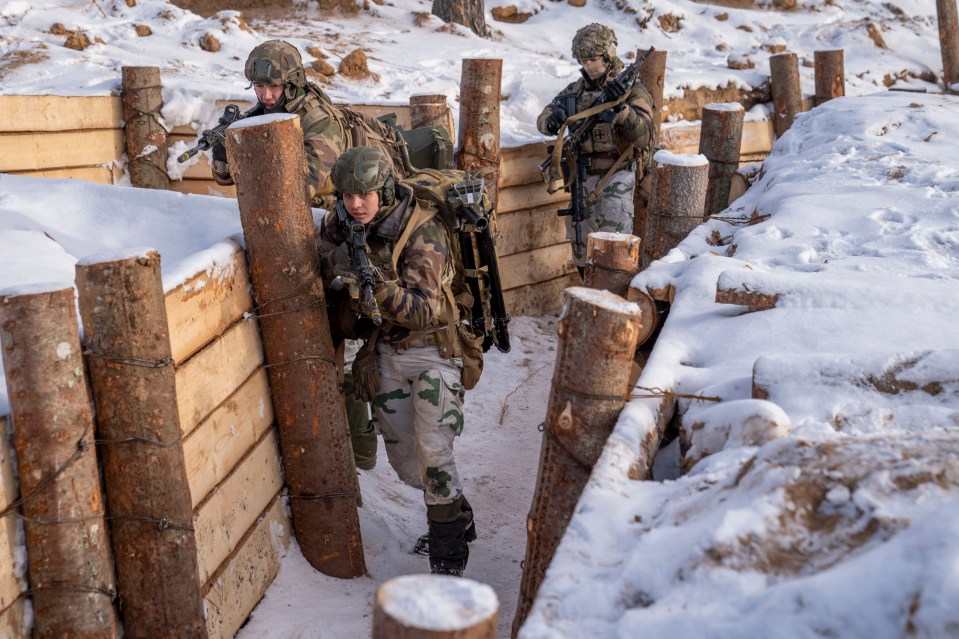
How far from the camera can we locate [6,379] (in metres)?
2.79

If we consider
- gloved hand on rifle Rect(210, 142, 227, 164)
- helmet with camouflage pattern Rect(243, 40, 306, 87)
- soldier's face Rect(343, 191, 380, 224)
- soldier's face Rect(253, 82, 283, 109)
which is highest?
helmet with camouflage pattern Rect(243, 40, 306, 87)

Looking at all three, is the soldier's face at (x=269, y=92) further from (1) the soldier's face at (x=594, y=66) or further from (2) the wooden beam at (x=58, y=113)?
(1) the soldier's face at (x=594, y=66)

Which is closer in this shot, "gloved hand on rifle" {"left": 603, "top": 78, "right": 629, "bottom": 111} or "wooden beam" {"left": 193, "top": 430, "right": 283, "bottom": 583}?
"wooden beam" {"left": 193, "top": 430, "right": 283, "bottom": 583}

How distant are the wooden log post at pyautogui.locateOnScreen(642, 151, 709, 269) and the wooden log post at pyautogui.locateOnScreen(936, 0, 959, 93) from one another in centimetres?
827

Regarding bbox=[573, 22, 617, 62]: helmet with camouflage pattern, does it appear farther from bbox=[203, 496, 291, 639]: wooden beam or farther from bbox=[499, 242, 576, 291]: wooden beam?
bbox=[203, 496, 291, 639]: wooden beam

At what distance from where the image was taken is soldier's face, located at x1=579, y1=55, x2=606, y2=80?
7.52 meters

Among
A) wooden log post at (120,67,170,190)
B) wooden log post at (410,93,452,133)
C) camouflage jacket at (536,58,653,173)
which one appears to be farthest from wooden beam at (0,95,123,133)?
camouflage jacket at (536,58,653,173)

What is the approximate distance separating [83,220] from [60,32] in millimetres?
6186

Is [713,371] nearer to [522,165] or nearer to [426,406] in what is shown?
[426,406]

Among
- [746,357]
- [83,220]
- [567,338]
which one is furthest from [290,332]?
[746,357]

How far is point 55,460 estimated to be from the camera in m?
A: 2.82

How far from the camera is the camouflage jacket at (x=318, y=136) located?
16.9 ft

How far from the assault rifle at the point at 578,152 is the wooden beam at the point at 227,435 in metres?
4.12

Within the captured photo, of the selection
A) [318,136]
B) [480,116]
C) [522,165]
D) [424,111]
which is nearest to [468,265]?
[318,136]
